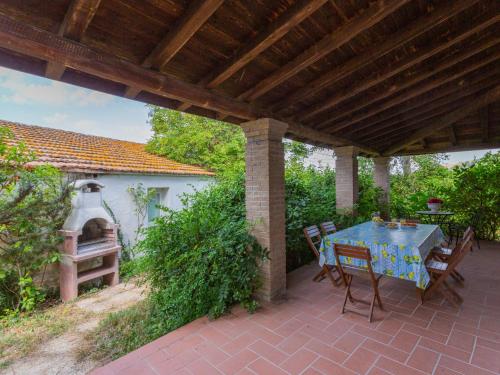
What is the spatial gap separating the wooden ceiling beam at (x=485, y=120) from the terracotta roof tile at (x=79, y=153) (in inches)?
310

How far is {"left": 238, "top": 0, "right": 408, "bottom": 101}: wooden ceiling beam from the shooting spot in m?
2.02

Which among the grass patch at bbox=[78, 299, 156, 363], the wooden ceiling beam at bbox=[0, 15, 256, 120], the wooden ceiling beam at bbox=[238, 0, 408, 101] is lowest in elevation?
the grass patch at bbox=[78, 299, 156, 363]

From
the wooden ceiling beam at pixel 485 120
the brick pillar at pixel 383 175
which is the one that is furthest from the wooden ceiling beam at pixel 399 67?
the brick pillar at pixel 383 175

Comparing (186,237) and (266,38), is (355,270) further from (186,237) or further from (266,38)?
(266,38)

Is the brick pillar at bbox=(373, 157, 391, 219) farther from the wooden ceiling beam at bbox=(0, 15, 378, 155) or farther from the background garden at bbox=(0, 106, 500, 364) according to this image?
the wooden ceiling beam at bbox=(0, 15, 378, 155)

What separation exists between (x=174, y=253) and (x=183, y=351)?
1327mm

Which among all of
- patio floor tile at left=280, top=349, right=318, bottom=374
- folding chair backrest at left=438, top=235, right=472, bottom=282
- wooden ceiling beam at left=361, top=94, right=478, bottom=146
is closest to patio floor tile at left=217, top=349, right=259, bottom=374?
patio floor tile at left=280, top=349, right=318, bottom=374

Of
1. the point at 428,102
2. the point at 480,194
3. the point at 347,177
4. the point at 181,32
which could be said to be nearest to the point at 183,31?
the point at 181,32

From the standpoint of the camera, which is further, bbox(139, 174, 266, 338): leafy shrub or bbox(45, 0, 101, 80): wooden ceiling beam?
bbox(139, 174, 266, 338): leafy shrub

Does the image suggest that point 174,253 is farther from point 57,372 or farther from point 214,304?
point 57,372

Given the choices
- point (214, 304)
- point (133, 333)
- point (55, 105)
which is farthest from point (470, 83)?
point (55, 105)

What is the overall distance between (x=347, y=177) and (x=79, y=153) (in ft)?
22.7

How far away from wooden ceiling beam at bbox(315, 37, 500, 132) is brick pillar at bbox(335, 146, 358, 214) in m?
1.00

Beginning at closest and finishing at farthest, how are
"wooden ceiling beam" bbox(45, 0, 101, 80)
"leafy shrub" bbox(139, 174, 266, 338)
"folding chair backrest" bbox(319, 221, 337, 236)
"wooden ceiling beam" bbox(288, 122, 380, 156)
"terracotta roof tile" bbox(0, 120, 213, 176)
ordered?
"wooden ceiling beam" bbox(45, 0, 101, 80) < "leafy shrub" bbox(139, 174, 266, 338) < "wooden ceiling beam" bbox(288, 122, 380, 156) < "folding chair backrest" bbox(319, 221, 337, 236) < "terracotta roof tile" bbox(0, 120, 213, 176)
